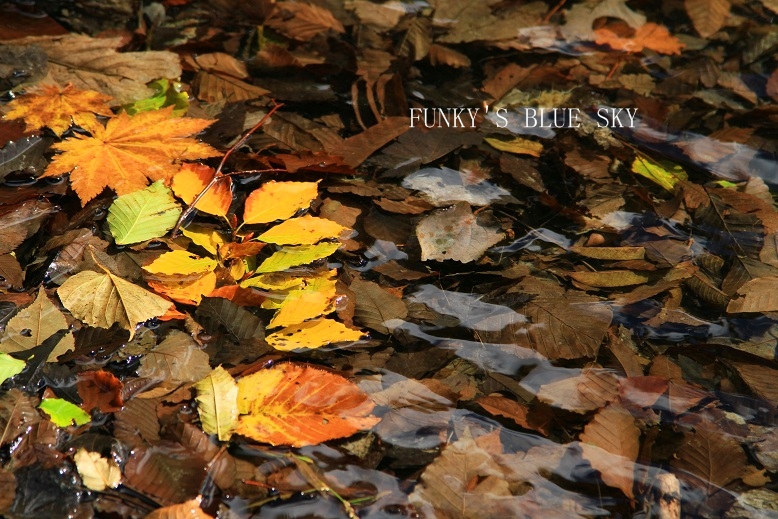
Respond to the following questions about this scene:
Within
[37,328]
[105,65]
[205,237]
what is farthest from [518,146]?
[37,328]

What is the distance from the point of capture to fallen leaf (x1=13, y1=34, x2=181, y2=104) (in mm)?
2342

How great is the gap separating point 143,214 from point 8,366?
55 cm

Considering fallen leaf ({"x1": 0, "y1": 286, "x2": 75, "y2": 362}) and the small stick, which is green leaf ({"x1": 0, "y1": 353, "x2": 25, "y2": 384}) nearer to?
fallen leaf ({"x1": 0, "y1": 286, "x2": 75, "y2": 362})

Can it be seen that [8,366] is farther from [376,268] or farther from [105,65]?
[105,65]

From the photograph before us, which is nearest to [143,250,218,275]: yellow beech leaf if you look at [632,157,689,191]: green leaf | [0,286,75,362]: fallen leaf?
[0,286,75,362]: fallen leaf

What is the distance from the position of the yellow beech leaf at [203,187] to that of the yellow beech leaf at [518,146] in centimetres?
98

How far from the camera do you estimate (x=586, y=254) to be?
204 cm

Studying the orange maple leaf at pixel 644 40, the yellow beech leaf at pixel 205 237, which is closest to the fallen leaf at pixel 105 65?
the yellow beech leaf at pixel 205 237

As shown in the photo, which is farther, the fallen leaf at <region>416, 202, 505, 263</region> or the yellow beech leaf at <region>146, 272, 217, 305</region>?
the fallen leaf at <region>416, 202, 505, 263</region>

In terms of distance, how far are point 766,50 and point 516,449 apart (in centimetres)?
236

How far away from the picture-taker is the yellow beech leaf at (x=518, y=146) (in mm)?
2385

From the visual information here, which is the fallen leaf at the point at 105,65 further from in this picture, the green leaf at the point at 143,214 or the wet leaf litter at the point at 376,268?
the green leaf at the point at 143,214

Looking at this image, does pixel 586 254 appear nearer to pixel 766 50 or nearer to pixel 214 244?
pixel 214 244

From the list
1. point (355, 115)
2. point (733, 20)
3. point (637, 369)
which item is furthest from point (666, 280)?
point (733, 20)
